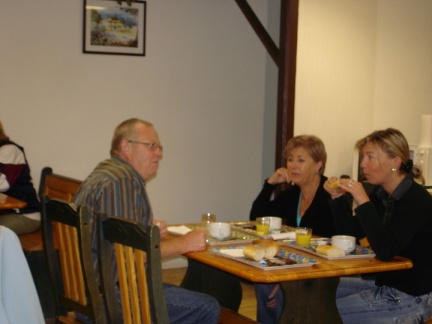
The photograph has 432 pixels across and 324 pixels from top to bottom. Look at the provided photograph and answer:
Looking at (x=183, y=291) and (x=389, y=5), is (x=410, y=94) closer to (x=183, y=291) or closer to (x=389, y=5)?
(x=389, y=5)

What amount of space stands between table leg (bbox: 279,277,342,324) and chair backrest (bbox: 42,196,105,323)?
74 centimetres

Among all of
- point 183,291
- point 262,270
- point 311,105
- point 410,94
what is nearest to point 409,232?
point 262,270

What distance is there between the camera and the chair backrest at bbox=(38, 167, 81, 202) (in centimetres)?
477

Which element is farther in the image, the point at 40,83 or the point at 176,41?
the point at 176,41

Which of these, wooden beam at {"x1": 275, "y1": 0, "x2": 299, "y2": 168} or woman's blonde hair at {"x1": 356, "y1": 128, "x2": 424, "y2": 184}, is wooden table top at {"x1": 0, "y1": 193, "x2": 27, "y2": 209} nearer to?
wooden beam at {"x1": 275, "y1": 0, "x2": 299, "y2": 168}

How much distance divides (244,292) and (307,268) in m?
2.66

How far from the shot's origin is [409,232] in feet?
10.4

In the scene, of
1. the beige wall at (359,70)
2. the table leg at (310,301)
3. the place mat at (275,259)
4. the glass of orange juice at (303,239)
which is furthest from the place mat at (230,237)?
the beige wall at (359,70)

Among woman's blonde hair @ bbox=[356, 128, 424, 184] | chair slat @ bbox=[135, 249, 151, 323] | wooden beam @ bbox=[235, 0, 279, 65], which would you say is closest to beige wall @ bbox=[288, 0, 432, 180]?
wooden beam @ bbox=[235, 0, 279, 65]

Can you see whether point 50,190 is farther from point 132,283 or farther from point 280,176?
point 132,283

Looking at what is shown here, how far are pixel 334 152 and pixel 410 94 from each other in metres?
0.89

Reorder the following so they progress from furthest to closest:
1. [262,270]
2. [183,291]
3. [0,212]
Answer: [0,212] < [183,291] < [262,270]

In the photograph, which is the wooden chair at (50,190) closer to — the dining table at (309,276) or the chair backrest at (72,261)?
the chair backrest at (72,261)

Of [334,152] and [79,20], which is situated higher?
[79,20]
